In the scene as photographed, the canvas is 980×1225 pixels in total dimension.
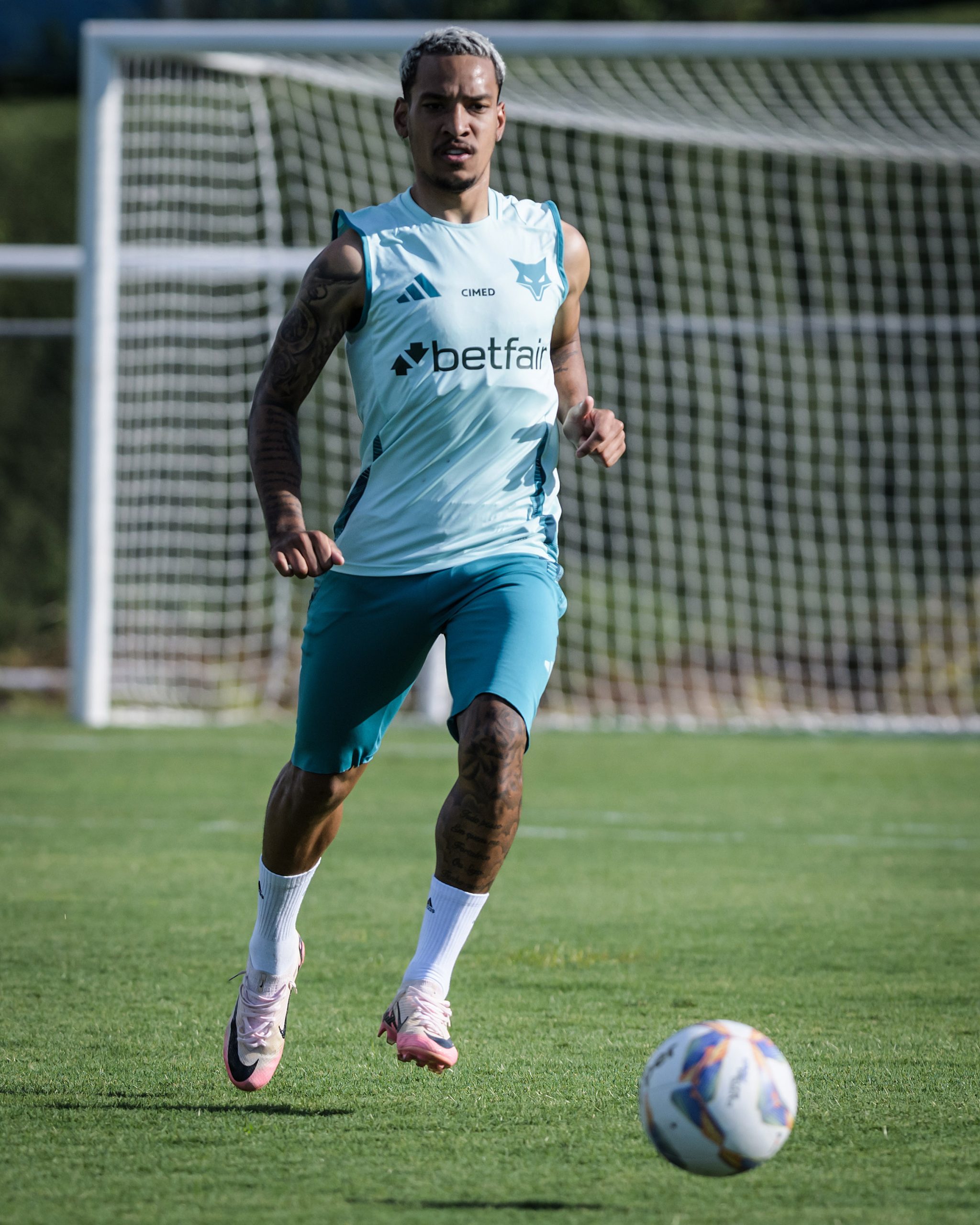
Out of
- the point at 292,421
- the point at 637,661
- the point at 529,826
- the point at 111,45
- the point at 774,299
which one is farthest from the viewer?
the point at 774,299

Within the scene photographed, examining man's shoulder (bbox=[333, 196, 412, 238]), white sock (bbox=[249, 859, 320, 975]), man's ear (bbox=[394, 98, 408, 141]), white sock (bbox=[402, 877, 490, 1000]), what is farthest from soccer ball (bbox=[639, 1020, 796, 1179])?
man's ear (bbox=[394, 98, 408, 141])

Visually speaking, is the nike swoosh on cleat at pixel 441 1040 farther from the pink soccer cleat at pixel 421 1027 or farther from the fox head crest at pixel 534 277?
the fox head crest at pixel 534 277

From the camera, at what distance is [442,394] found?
360 centimetres

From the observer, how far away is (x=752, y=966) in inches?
186

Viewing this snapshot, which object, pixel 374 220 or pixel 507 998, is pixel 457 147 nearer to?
pixel 374 220

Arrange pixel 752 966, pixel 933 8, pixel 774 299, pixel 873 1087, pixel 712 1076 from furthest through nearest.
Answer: pixel 933 8
pixel 774 299
pixel 752 966
pixel 873 1087
pixel 712 1076

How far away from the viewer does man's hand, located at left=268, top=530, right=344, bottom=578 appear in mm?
3301

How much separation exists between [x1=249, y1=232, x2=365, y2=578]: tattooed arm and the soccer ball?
1.38 metres

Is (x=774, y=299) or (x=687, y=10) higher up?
(x=687, y=10)

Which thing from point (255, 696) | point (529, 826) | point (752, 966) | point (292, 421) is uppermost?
point (292, 421)

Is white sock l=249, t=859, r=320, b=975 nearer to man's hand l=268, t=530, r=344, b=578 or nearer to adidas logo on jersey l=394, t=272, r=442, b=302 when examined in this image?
man's hand l=268, t=530, r=344, b=578

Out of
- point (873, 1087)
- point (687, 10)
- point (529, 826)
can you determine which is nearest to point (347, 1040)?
point (873, 1087)

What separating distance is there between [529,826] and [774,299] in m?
8.90

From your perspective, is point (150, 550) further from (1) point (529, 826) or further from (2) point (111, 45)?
(1) point (529, 826)
